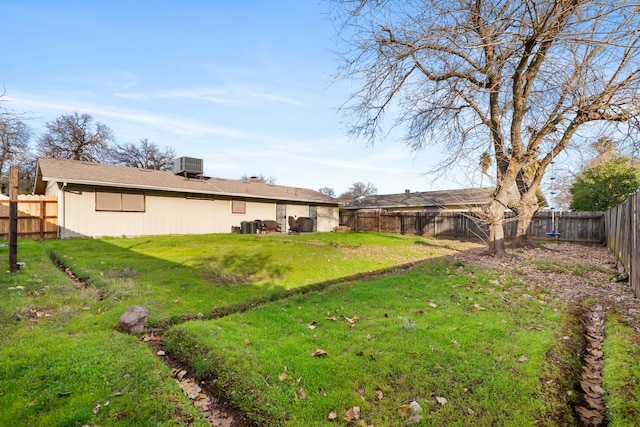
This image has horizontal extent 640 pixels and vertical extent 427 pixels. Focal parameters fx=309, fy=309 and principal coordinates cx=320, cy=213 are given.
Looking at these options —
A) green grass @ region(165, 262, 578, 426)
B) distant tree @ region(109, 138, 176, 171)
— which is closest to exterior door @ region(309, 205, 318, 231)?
green grass @ region(165, 262, 578, 426)

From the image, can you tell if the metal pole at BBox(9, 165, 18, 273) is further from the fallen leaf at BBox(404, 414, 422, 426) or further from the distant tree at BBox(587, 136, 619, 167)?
the distant tree at BBox(587, 136, 619, 167)

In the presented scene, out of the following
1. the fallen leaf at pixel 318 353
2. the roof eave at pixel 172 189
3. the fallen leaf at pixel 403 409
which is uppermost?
the roof eave at pixel 172 189

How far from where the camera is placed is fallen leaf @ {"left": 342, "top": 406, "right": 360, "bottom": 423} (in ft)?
7.71

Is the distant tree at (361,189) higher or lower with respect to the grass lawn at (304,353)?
higher

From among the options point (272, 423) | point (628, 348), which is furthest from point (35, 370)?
point (628, 348)

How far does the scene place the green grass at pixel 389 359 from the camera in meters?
2.47

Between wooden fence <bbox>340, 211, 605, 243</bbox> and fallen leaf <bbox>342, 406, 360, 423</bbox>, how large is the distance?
9.11 metres

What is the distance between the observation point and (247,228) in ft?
56.7

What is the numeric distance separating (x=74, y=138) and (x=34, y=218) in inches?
849

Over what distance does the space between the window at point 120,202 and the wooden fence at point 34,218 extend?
68.9 inches

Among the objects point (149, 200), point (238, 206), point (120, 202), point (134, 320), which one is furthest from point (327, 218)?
point (134, 320)

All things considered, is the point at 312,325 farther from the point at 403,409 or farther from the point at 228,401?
the point at 403,409

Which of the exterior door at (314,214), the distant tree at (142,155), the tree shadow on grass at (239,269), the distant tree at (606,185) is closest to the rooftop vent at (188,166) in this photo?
the exterior door at (314,214)

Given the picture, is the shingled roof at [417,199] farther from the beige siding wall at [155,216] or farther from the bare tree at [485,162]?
the bare tree at [485,162]
